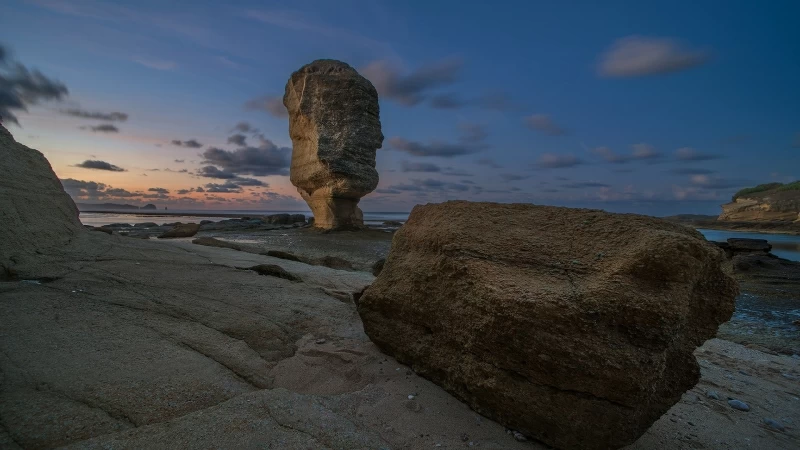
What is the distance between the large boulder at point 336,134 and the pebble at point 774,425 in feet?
51.2

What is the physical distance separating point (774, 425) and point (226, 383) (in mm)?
4161

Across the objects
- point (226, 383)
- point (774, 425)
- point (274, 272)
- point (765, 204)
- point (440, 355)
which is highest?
point (765, 204)

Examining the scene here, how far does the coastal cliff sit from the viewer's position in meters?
39.5

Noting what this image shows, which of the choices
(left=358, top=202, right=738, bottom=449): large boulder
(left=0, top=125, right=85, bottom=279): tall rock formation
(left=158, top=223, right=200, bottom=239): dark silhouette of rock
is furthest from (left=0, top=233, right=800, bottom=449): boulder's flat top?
(left=158, top=223, right=200, bottom=239): dark silhouette of rock

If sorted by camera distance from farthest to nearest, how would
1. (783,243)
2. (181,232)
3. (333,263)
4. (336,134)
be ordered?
1. (783,243)
2. (336,134)
3. (181,232)
4. (333,263)

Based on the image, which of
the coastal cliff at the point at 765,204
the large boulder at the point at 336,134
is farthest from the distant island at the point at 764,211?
the large boulder at the point at 336,134

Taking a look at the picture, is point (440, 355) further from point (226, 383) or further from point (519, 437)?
point (226, 383)

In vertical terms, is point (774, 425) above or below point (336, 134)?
below

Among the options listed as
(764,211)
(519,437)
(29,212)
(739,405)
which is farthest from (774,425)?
(764,211)

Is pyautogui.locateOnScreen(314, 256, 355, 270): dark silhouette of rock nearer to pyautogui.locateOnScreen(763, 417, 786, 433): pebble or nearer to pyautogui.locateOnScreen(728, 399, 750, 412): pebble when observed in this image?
pyautogui.locateOnScreen(728, 399, 750, 412): pebble

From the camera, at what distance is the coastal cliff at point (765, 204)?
39469 mm

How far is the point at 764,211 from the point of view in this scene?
41.7 metres

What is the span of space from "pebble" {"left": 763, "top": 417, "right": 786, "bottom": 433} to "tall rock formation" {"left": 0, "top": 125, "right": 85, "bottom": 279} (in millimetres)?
7093

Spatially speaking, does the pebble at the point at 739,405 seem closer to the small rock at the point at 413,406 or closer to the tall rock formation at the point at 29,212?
the small rock at the point at 413,406
